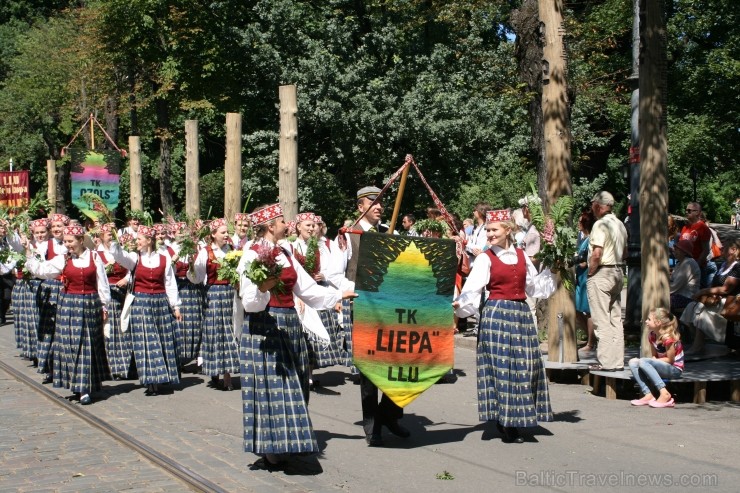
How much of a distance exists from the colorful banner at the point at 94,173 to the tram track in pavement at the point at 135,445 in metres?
9.92

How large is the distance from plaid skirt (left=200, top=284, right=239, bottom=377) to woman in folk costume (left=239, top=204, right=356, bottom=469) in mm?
4171

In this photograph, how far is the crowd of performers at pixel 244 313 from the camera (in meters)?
7.80

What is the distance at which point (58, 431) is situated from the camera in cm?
964

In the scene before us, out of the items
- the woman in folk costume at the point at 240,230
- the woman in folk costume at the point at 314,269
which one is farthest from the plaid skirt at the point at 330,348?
the woman in folk costume at the point at 240,230

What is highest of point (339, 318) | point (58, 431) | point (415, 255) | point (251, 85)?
point (251, 85)

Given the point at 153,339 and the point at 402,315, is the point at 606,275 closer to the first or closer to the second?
the point at 402,315

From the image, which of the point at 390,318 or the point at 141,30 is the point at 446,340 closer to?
the point at 390,318

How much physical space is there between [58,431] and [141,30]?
23.0 metres

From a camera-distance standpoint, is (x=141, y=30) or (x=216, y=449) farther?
(x=141, y=30)

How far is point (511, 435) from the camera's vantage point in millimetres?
8617

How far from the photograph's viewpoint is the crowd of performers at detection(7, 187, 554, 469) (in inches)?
307

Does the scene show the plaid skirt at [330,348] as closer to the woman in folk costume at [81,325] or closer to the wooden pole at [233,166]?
the woman in folk costume at [81,325]

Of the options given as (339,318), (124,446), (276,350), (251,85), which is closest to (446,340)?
(276,350)

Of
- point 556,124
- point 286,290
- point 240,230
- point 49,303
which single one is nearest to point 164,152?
point 49,303
